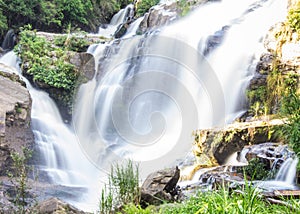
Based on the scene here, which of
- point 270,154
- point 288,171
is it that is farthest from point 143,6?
point 288,171

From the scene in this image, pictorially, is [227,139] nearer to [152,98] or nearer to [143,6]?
[152,98]

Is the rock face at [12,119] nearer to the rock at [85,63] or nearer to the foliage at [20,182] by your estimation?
the foliage at [20,182]

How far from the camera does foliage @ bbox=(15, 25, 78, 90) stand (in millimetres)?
13531

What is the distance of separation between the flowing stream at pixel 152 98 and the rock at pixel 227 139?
998 mm

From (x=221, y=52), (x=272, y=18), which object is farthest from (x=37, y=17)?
(x=272, y=18)

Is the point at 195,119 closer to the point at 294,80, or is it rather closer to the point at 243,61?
the point at 243,61

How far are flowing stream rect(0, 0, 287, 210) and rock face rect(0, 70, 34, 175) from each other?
32.0 inches

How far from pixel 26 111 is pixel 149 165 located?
373 cm

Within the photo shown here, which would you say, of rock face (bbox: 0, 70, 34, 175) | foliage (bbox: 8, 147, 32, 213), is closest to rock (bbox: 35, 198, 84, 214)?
foliage (bbox: 8, 147, 32, 213)

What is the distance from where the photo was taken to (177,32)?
610 inches

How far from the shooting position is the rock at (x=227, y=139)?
336 inches

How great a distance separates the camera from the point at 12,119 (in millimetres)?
9125

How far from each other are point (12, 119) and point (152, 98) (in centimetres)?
530

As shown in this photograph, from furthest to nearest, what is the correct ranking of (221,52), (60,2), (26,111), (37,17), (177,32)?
1. (60,2)
2. (37,17)
3. (177,32)
4. (221,52)
5. (26,111)
